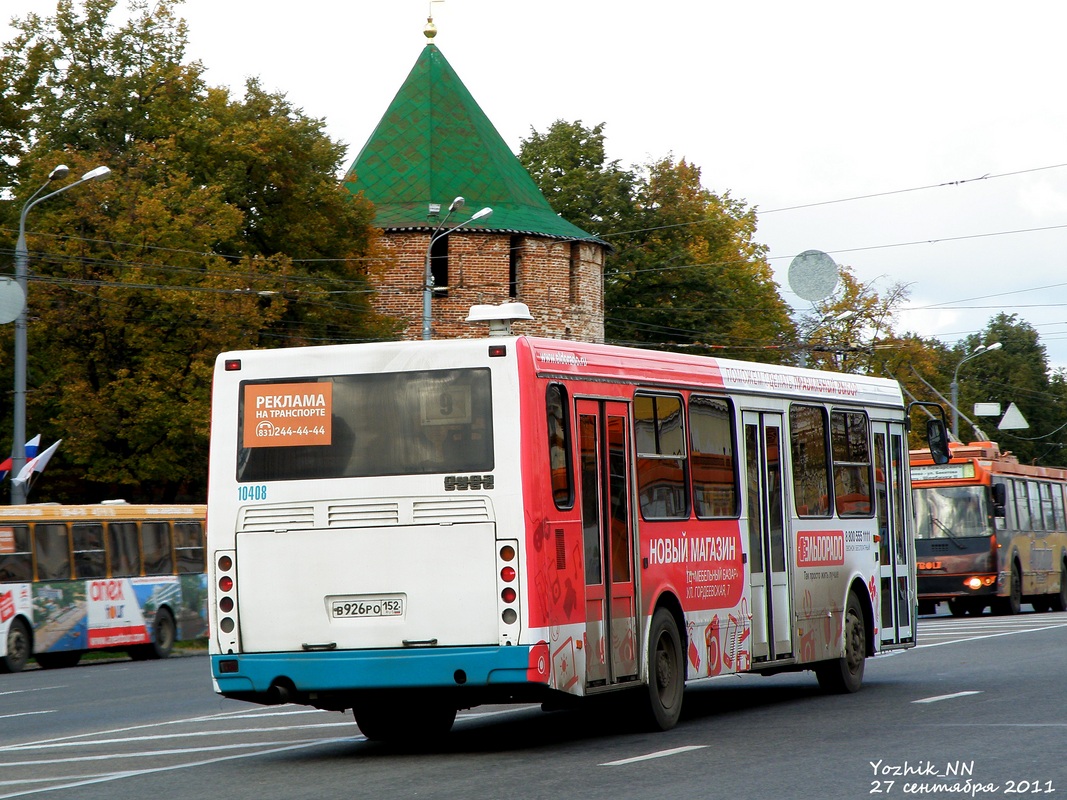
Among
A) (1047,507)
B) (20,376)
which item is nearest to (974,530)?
(1047,507)

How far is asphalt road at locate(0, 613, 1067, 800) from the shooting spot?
10219mm

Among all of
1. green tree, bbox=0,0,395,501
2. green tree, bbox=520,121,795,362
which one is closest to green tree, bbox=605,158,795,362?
green tree, bbox=520,121,795,362

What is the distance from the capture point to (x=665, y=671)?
44.1 ft

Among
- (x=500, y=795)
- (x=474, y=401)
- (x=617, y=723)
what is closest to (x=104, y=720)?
(x=617, y=723)

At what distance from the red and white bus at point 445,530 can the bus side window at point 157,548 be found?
2034 centimetres

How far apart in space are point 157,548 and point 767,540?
20325 mm

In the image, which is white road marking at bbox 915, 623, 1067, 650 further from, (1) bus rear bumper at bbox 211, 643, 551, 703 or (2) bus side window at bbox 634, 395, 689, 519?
(1) bus rear bumper at bbox 211, 643, 551, 703

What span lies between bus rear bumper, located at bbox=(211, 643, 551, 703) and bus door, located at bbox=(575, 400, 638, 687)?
799mm

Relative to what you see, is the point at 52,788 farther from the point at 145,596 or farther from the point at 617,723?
the point at 145,596

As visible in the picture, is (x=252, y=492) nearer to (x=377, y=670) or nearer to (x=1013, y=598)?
(x=377, y=670)

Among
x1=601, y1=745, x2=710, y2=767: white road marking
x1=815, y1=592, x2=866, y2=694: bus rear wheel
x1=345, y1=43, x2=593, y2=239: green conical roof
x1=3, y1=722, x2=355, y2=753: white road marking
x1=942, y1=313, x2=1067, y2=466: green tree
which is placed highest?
x1=345, y1=43, x2=593, y2=239: green conical roof

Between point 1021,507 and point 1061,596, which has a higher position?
point 1021,507

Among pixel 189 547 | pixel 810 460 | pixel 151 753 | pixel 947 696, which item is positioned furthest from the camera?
pixel 189 547

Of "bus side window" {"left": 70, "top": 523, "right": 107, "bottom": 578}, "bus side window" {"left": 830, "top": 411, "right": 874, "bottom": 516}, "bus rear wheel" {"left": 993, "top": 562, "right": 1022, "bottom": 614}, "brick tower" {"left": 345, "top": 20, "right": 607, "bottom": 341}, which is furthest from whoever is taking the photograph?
"brick tower" {"left": 345, "top": 20, "right": 607, "bottom": 341}
